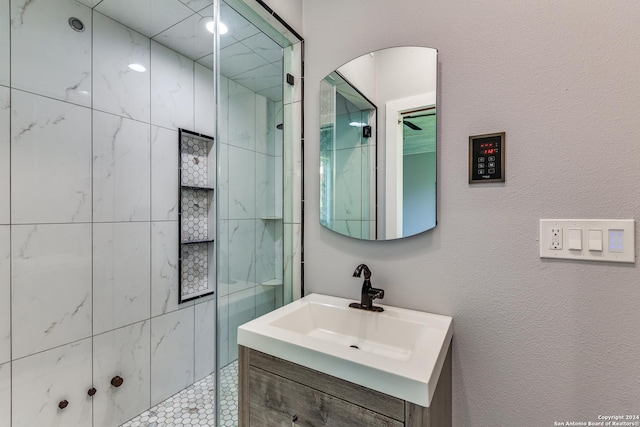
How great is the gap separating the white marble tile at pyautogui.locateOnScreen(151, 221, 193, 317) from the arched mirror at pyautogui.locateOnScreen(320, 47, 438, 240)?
44.3 inches

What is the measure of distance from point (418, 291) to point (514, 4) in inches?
43.6

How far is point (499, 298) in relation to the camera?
1006 mm

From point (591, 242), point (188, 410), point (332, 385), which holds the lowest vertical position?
point (188, 410)

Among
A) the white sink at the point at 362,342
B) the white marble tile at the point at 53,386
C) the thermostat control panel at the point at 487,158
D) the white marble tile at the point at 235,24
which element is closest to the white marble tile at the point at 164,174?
the white marble tile at the point at 53,386

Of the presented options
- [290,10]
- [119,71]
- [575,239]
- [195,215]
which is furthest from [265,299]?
[119,71]

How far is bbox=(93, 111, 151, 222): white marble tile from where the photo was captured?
5.05 ft

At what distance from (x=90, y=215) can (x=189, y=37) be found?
1.21 metres

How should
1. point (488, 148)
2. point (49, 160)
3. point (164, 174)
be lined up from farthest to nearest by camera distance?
point (164, 174) → point (49, 160) → point (488, 148)

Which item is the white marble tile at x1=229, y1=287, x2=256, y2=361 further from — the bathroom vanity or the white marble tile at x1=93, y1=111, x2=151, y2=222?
the white marble tile at x1=93, y1=111, x2=151, y2=222

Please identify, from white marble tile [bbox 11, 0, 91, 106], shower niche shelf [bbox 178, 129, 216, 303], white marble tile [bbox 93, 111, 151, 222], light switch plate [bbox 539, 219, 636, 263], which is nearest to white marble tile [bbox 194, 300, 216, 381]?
shower niche shelf [bbox 178, 129, 216, 303]

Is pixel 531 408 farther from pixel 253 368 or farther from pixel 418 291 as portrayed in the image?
pixel 253 368

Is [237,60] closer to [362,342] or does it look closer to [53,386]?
[362,342]

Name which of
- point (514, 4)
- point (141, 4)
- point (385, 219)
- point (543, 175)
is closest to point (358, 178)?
point (385, 219)

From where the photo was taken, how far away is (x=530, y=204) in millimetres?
958
